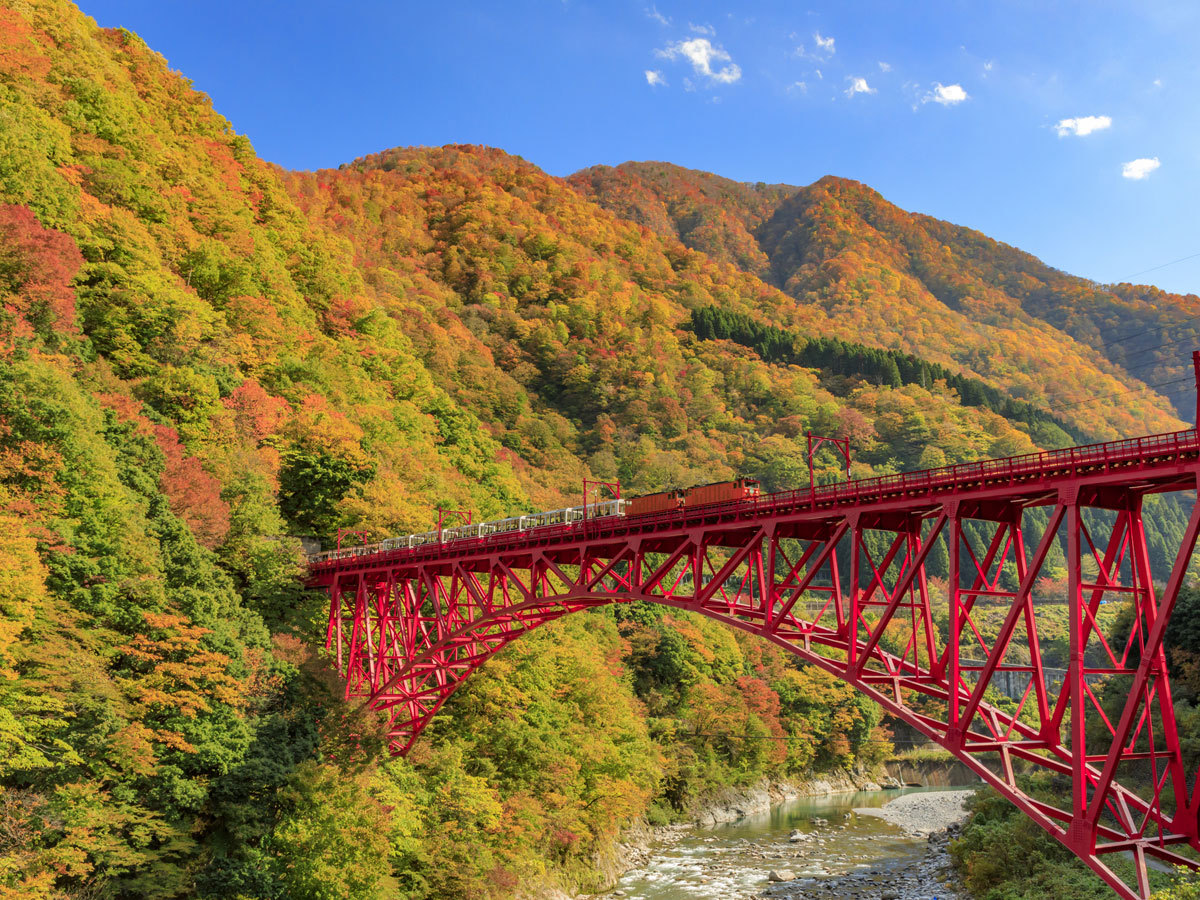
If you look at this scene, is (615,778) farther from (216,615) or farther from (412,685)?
(216,615)

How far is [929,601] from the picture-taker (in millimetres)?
23109

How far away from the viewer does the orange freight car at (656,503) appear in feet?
90.9

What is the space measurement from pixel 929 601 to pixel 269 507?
27299 mm

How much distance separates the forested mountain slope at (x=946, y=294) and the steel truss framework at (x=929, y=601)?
110782 mm

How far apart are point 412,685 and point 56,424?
1613 centimetres

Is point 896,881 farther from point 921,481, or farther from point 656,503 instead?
point 921,481

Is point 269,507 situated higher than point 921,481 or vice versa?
point 269,507

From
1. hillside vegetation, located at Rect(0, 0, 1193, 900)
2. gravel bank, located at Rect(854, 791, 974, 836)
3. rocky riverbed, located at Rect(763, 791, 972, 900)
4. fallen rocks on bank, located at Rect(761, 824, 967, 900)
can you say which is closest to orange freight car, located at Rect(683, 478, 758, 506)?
hillside vegetation, located at Rect(0, 0, 1193, 900)

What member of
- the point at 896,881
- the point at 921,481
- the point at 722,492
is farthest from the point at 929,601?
the point at 896,881

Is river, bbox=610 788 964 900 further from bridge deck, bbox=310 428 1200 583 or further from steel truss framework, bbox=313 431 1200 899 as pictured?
bridge deck, bbox=310 428 1200 583

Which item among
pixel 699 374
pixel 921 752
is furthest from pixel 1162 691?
pixel 699 374

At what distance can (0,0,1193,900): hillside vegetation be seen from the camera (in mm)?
25672

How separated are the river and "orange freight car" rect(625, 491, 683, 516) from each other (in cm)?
1759

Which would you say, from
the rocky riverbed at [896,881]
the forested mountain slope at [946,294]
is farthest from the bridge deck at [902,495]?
the forested mountain slope at [946,294]
